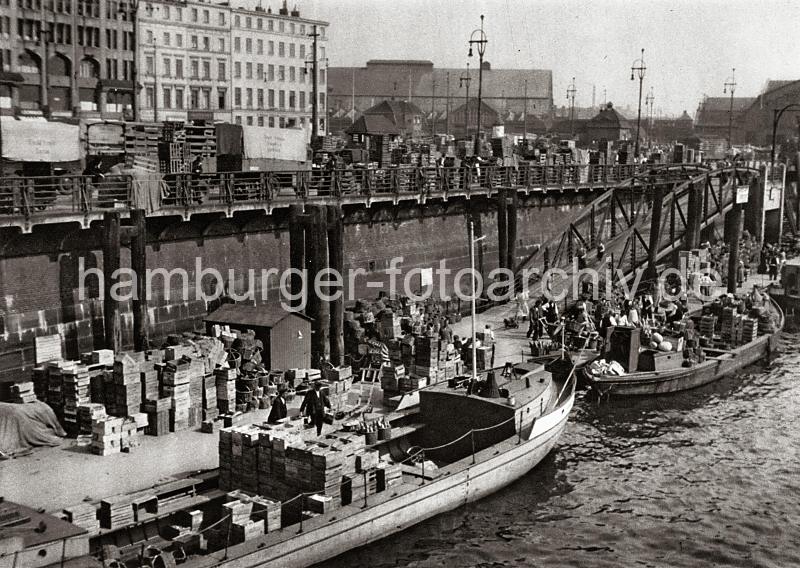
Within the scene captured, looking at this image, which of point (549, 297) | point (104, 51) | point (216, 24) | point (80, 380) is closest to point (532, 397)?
point (80, 380)

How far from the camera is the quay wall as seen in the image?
25.5 metres

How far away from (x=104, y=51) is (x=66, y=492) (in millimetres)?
60010

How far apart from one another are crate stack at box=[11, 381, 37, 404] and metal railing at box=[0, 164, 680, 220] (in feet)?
15.6

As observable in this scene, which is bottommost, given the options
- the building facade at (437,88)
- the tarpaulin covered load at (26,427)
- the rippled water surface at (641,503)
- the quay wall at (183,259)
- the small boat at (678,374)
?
the rippled water surface at (641,503)

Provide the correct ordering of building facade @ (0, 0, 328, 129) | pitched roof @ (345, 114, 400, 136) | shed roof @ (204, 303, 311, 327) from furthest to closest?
building facade @ (0, 0, 328, 129) < pitched roof @ (345, 114, 400, 136) < shed roof @ (204, 303, 311, 327)

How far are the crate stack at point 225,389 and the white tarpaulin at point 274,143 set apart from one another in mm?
12078

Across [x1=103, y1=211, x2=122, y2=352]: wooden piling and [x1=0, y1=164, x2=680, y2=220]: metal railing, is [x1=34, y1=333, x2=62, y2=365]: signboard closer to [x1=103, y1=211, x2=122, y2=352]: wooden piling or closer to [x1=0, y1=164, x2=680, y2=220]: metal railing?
[x1=103, y1=211, x2=122, y2=352]: wooden piling

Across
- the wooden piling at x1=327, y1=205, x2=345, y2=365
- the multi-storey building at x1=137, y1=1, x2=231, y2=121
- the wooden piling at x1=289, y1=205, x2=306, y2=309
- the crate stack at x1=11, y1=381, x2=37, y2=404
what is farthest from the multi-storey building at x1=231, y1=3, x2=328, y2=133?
the crate stack at x1=11, y1=381, x2=37, y2=404

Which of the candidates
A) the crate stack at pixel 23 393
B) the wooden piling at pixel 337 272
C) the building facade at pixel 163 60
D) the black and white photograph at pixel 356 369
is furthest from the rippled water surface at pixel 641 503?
the building facade at pixel 163 60

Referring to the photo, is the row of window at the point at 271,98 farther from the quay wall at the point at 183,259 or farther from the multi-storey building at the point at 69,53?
the quay wall at the point at 183,259

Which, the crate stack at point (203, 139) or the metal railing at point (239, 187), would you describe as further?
the crate stack at point (203, 139)

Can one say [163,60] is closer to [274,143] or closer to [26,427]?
[274,143]

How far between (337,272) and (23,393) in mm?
12291

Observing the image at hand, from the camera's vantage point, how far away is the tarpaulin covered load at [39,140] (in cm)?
2716
